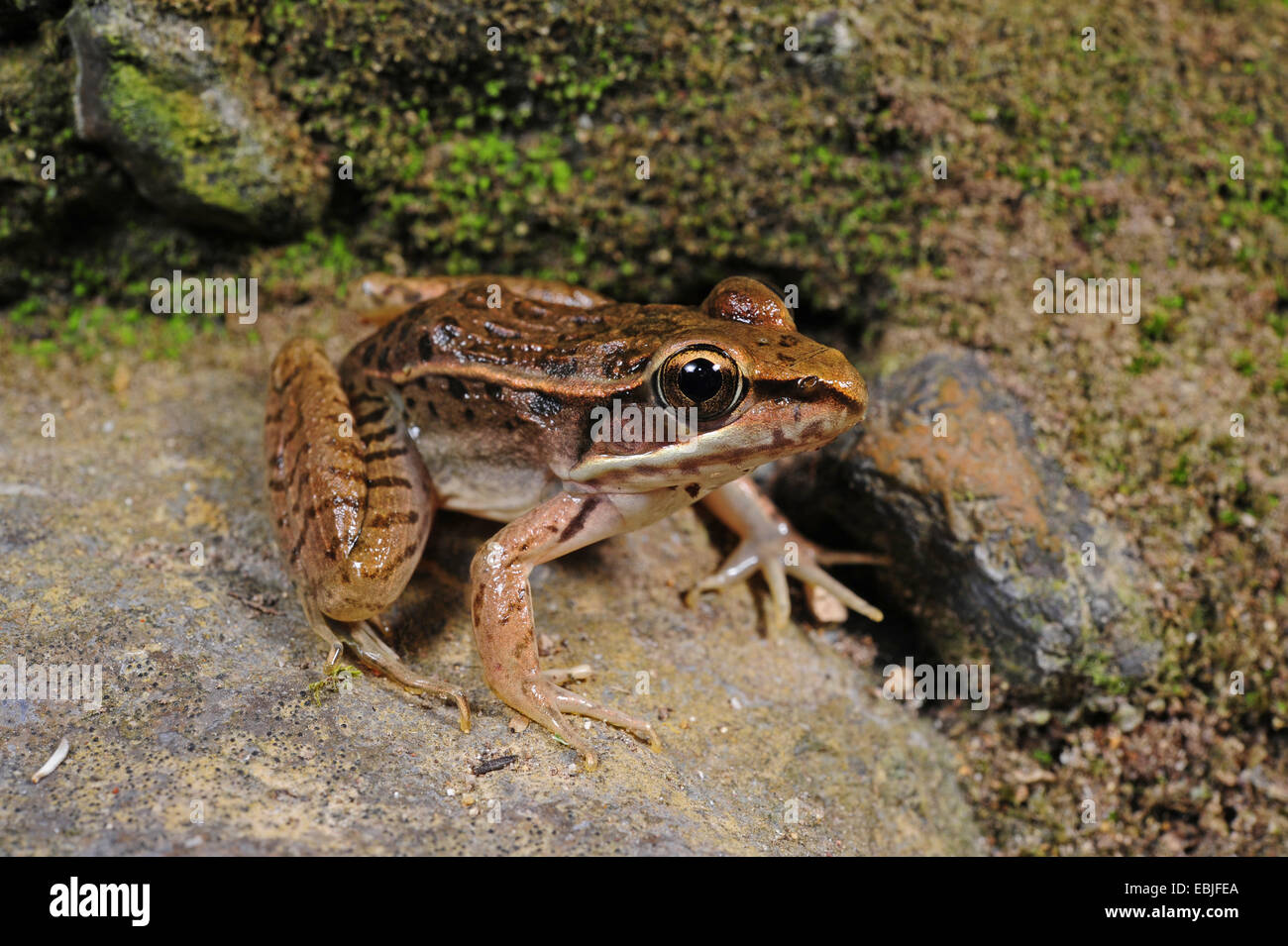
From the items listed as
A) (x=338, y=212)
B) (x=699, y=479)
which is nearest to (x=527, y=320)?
(x=699, y=479)

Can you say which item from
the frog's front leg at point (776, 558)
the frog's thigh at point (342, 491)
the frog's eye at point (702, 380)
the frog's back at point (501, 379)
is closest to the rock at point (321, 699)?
the frog's front leg at point (776, 558)

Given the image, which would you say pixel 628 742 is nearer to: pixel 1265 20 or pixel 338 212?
pixel 338 212

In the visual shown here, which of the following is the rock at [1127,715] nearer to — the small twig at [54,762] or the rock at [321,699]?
the rock at [321,699]

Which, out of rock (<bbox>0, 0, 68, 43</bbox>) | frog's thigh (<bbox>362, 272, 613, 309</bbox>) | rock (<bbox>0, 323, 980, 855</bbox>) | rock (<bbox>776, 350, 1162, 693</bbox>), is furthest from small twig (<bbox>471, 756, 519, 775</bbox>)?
rock (<bbox>0, 0, 68, 43</bbox>)

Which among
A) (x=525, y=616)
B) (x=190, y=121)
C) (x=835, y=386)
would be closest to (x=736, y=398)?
(x=835, y=386)

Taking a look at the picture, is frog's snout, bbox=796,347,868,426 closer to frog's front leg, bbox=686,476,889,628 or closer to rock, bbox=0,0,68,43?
frog's front leg, bbox=686,476,889,628
